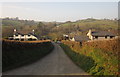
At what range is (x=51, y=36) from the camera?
4178 inches

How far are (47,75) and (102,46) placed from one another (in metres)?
4.69

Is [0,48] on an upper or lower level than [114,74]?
upper

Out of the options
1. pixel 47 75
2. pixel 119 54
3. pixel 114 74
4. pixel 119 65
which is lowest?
pixel 47 75

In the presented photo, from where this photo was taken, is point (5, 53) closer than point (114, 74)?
No

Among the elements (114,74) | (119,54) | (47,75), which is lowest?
(47,75)

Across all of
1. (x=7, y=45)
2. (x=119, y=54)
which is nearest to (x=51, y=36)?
(x=7, y=45)

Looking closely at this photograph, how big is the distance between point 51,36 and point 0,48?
9164 centimetres

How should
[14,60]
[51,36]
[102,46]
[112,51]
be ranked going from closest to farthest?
[112,51] → [102,46] → [14,60] → [51,36]

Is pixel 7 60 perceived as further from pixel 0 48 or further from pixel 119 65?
pixel 119 65

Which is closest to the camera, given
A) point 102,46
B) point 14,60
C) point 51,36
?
point 102,46

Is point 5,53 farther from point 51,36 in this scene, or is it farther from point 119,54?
point 51,36

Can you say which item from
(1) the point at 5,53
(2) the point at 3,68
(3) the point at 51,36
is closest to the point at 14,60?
(1) the point at 5,53

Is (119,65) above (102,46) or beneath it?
beneath

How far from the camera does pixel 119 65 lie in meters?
8.24
